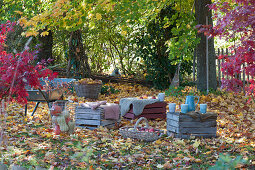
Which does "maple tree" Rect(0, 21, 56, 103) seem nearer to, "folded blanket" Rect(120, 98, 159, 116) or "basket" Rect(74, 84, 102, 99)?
"folded blanket" Rect(120, 98, 159, 116)

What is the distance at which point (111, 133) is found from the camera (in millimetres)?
4574

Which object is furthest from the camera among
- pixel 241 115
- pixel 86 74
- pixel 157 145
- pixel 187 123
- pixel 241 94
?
pixel 86 74

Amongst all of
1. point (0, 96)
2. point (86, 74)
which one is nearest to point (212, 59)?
point (86, 74)

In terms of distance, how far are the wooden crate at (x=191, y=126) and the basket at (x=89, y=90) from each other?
3.73 m

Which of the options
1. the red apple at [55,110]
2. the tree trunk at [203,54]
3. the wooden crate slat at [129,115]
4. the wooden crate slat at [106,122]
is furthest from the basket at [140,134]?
the tree trunk at [203,54]

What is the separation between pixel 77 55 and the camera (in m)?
8.86

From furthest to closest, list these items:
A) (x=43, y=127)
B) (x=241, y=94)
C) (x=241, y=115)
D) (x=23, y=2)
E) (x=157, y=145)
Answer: (x=23, y=2)
(x=241, y=94)
(x=241, y=115)
(x=43, y=127)
(x=157, y=145)

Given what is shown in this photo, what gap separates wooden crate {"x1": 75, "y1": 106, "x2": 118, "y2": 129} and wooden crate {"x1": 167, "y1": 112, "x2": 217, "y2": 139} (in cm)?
112

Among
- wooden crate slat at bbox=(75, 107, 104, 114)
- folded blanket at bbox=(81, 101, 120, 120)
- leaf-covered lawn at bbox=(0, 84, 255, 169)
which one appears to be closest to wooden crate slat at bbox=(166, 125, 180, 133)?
leaf-covered lawn at bbox=(0, 84, 255, 169)

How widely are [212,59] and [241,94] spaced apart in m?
1.06

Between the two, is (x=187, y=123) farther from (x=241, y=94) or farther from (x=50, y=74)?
(x=241, y=94)

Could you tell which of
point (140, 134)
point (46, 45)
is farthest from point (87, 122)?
point (46, 45)

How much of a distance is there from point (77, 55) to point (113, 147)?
543cm

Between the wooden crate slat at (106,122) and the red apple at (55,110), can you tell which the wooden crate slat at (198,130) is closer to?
the wooden crate slat at (106,122)
